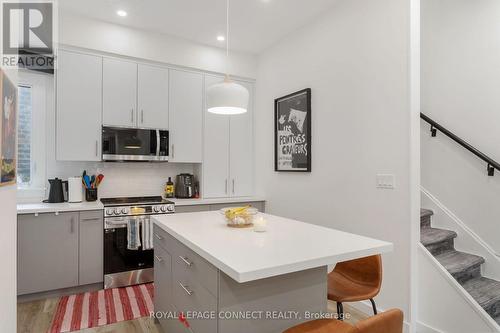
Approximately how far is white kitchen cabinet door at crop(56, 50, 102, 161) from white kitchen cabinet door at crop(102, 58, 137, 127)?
0.23 ft

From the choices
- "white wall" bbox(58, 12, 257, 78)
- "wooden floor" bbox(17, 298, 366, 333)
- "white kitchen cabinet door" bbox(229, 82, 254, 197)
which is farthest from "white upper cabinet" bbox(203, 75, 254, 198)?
"wooden floor" bbox(17, 298, 366, 333)

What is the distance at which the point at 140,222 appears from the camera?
315cm

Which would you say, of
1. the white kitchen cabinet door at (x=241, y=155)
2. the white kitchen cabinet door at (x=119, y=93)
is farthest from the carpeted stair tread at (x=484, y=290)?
the white kitchen cabinet door at (x=119, y=93)

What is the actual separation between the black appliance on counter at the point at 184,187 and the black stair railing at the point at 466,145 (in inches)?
113

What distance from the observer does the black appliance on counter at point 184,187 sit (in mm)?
3850

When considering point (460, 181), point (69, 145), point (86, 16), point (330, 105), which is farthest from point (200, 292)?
point (86, 16)

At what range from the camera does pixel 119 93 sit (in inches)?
133

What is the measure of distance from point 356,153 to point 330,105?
1.97 ft

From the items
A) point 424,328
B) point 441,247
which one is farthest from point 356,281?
point 441,247

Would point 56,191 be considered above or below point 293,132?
below

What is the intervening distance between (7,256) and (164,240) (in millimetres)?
865

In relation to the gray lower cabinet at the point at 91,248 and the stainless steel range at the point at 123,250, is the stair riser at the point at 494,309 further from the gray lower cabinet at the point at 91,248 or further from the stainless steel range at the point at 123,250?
the gray lower cabinet at the point at 91,248

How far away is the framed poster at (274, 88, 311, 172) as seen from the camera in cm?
325

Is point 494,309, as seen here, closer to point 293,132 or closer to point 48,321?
point 293,132
